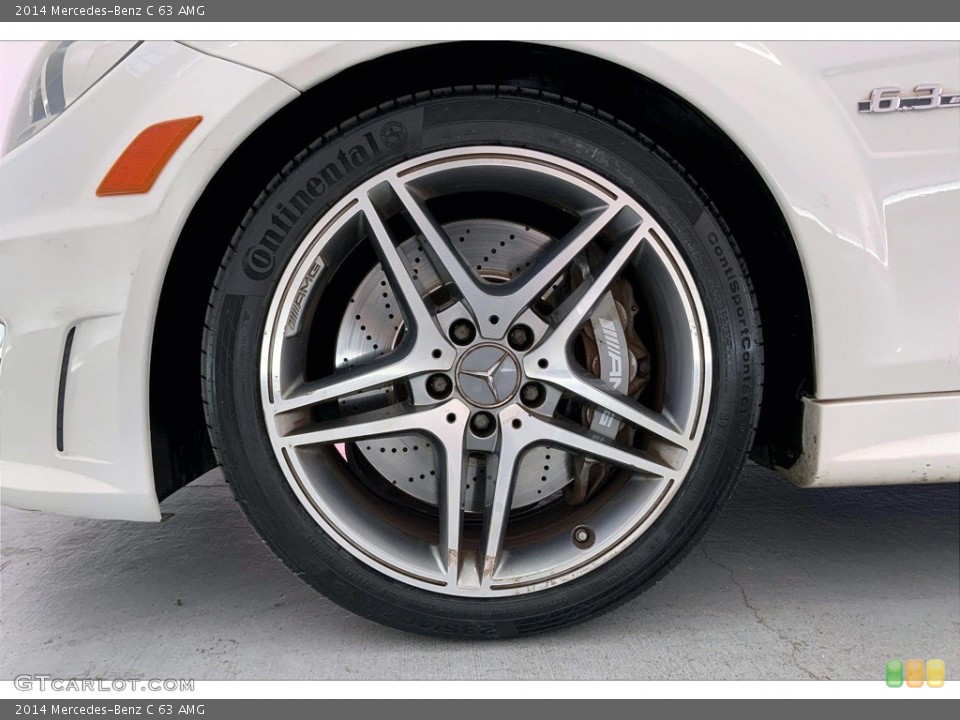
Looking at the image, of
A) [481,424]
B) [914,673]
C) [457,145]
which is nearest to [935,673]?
[914,673]

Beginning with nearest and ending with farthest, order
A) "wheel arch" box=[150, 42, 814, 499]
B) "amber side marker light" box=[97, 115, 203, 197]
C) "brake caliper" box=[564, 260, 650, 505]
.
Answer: "amber side marker light" box=[97, 115, 203, 197], "wheel arch" box=[150, 42, 814, 499], "brake caliper" box=[564, 260, 650, 505]

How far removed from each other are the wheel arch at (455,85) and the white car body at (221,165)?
0.20 ft

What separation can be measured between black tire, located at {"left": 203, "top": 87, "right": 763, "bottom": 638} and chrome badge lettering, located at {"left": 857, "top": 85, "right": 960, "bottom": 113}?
0.98 ft

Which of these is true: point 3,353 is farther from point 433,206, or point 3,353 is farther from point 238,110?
point 433,206

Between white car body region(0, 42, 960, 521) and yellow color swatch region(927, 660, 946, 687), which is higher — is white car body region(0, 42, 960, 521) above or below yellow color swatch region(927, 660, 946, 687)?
above

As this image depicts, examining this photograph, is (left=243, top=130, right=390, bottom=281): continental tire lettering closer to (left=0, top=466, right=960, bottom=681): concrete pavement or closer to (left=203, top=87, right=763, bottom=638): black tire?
(left=203, top=87, right=763, bottom=638): black tire

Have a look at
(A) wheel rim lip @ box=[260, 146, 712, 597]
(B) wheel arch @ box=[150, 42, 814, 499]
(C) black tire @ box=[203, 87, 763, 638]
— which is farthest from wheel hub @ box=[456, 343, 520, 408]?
(B) wheel arch @ box=[150, 42, 814, 499]

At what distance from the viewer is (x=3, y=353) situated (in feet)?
4.08

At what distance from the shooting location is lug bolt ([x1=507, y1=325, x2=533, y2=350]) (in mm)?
1330

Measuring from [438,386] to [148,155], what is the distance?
0.60 m

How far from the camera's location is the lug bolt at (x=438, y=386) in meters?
1.34

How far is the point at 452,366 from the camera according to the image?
1313 millimetres

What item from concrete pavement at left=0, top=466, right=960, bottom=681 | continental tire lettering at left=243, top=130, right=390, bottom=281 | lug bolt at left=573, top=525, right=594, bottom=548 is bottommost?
concrete pavement at left=0, top=466, right=960, bottom=681

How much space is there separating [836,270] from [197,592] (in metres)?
1.39
